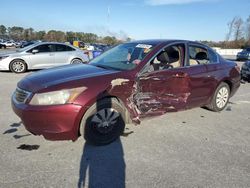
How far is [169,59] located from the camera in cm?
480

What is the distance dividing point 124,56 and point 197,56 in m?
1.63

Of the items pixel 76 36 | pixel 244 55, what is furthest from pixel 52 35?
pixel 244 55

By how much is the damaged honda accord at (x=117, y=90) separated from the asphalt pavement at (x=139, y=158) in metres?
0.30

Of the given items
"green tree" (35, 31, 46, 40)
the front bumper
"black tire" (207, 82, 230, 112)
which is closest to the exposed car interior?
"black tire" (207, 82, 230, 112)

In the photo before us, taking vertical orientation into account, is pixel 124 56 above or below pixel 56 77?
above

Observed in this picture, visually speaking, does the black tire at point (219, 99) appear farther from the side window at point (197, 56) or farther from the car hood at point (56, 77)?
the car hood at point (56, 77)

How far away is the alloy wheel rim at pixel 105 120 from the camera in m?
3.83

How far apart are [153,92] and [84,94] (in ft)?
4.16

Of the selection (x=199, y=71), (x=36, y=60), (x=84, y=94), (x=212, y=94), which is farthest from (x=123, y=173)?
(x=36, y=60)

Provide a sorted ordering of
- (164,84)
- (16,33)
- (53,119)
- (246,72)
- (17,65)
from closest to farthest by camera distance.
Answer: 1. (53,119)
2. (164,84)
3. (246,72)
4. (17,65)
5. (16,33)

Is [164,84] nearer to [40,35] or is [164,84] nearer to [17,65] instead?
[17,65]

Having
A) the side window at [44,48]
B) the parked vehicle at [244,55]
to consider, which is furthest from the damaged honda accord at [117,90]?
the parked vehicle at [244,55]

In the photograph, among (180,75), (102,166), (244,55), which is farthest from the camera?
(244,55)

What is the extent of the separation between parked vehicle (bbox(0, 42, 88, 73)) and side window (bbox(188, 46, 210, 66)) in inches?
283
